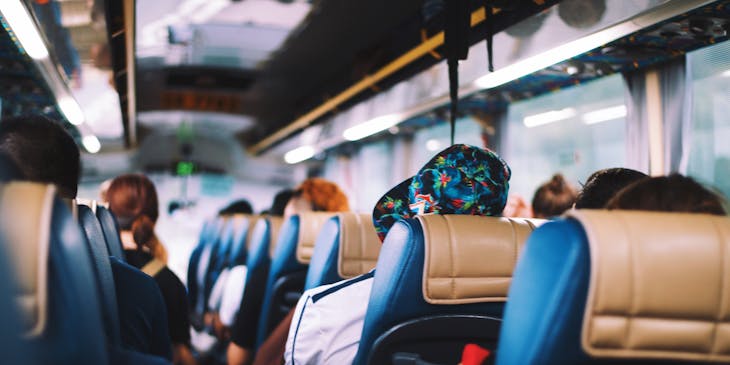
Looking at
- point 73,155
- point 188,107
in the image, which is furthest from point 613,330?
point 188,107

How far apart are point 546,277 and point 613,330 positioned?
0.47 ft

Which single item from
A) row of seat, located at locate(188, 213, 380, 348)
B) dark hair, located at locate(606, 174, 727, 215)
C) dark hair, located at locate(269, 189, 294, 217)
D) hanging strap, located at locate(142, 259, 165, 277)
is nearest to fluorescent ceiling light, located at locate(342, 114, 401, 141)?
dark hair, located at locate(269, 189, 294, 217)

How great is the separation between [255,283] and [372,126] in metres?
4.39

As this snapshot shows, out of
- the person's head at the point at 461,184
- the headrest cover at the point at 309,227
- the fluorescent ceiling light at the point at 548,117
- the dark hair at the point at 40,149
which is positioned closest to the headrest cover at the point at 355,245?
the person's head at the point at 461,184

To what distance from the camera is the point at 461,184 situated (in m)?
2.14

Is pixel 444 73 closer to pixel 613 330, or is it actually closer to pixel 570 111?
pixel 570 111

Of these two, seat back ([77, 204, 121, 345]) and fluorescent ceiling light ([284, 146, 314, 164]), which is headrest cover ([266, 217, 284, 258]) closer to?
seat back ([77, 204, 121, 345])

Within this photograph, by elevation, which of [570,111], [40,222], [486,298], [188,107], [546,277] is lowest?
[486,298]

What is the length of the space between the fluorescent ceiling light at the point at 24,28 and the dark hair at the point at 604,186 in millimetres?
3566

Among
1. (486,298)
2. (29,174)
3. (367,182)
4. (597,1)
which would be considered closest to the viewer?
(29,174)

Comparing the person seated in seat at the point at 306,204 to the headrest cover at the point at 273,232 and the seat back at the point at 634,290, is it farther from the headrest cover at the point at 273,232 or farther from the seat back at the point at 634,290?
the seat back at the point at 634,290

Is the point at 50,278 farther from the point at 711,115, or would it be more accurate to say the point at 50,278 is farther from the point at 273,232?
the point at 711,115

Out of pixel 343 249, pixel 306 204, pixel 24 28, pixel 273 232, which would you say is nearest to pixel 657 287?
pixel 343 249

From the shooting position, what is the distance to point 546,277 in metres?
1.19
